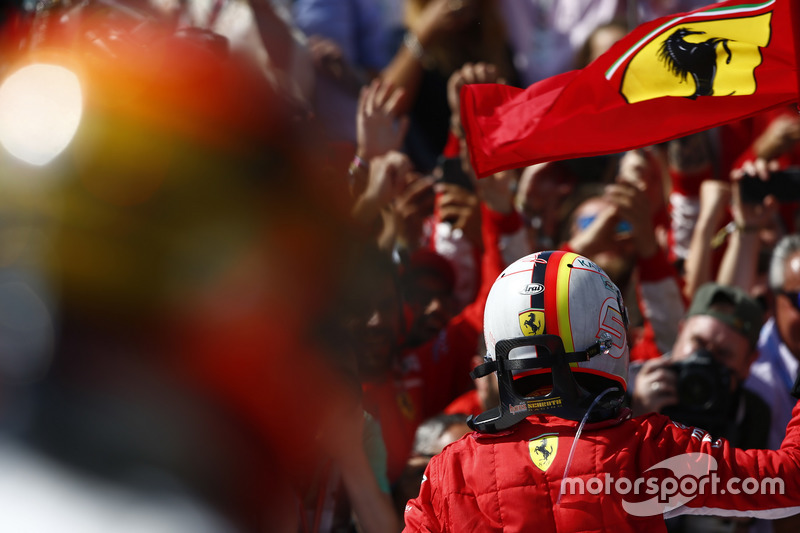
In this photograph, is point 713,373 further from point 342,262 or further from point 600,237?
point 342,262

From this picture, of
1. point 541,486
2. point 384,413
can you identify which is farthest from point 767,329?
point 541,486

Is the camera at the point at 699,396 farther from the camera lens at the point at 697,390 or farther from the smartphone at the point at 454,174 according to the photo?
the smartphone at the point at 454,174

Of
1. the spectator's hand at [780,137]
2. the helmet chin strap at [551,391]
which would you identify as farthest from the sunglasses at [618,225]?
the helmet chin strap at [551,391]

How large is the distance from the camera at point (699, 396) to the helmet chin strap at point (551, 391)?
1393 mm

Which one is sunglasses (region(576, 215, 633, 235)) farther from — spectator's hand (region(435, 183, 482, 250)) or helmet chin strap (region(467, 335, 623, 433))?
helmet chin strap (region(467, 335, 623, 433))

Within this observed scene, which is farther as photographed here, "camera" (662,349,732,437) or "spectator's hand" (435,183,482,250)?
"spectator's hand" (435,183,482,250)

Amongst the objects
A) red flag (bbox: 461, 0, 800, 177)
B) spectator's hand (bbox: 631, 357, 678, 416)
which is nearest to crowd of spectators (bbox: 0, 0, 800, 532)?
spectator's hand (bbox: 631, 357, 678, 416)

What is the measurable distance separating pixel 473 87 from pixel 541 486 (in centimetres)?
177

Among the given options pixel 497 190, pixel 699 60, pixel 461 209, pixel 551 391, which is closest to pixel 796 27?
pixel 699 60

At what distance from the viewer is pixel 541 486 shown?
7.34ft

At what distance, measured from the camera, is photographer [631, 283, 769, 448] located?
3.63m

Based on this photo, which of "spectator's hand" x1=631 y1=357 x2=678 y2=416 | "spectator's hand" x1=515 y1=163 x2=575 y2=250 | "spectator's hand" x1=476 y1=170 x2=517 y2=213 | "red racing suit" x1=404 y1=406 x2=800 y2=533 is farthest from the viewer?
"spectator's hand" x1=515 y1=163 x2=575 y2=250

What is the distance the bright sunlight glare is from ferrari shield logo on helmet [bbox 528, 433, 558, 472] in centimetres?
179

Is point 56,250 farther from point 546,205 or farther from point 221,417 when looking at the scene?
point 546,205
